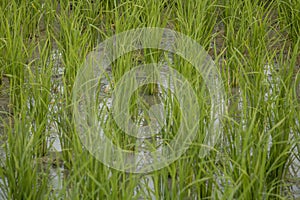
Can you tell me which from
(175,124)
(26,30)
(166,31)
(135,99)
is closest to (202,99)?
(175,124)

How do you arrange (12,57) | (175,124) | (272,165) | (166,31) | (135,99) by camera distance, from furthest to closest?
(166,31) < (12,57) < (135,99) < (175,124) < (272,165)

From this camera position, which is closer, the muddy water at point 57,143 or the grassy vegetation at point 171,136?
the grassy vegetation at point 171,136

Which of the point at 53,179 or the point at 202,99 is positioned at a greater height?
the point at 202,99

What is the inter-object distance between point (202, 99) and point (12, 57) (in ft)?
3.32

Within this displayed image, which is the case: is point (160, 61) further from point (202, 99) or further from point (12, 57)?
point (202, 99)

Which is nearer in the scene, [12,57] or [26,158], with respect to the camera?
[26,158]

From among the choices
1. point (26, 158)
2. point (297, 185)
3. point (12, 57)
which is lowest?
point (297, 185)

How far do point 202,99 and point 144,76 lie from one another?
2.74 feet

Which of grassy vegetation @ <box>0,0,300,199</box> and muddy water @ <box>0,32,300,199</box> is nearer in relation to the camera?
grassy vegetation @ <box>0,0,300,199</box>

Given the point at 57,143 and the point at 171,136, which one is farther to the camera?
the point at 57,143

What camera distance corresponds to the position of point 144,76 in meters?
3.35

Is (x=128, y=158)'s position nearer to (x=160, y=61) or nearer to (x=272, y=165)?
(x=272, y=165)

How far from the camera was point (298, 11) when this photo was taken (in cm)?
355

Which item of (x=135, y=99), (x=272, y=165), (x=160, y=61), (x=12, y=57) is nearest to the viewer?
(x=272, y=165)
